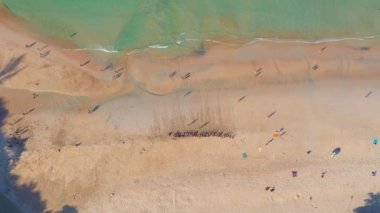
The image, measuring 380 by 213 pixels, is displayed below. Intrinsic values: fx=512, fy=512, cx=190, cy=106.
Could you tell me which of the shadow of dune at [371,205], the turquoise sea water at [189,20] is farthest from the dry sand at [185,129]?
the turquoise sea water at [189,20]

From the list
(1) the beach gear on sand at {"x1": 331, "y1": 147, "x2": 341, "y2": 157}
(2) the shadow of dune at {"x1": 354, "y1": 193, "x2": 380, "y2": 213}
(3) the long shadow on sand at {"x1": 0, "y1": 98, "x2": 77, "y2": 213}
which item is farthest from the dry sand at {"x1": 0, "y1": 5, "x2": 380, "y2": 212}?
(2) the shadow of dune at {"x1": 354, "y1": 193, "x2": 380, "y2": 213}

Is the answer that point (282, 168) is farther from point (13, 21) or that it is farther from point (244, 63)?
point (13, 21)

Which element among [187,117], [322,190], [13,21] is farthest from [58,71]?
[322,190]

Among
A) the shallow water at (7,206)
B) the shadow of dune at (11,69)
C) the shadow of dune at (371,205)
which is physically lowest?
the shadow of dune at (371,205)

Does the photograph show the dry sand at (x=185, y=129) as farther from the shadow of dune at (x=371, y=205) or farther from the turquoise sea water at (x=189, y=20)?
the turquoise sea water at (x=189, y=20)

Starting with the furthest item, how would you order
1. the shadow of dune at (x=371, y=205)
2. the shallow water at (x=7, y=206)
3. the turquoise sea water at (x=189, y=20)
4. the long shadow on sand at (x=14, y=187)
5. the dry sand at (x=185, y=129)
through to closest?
the turquoise sea water at (x=189, y=20)
the shadow of dune at (x=371, y=205)
the dry sand at (x=185, y=129)
the long shadow on sand at (x=14, y=187)
the shallow water at (x=7, y=206)

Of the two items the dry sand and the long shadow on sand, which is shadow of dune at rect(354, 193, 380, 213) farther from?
the long shadow on sand
